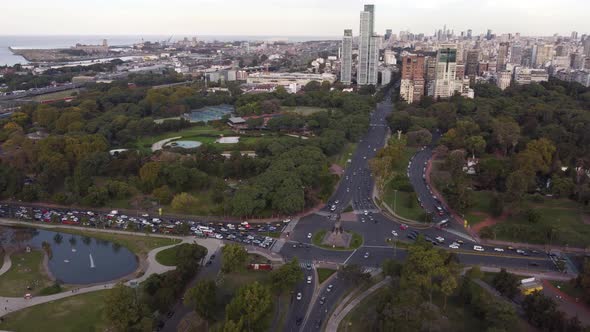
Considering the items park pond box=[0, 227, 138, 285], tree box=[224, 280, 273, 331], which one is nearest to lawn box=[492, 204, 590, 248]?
tree box=[224, 280, 273, 331]

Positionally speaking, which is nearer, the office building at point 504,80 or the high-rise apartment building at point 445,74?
the high-rise apartment building at point 445,74

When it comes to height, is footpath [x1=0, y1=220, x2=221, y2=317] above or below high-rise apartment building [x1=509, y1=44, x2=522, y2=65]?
below

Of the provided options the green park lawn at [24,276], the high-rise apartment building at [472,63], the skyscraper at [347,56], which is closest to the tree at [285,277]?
the green park lawn at [24,276]

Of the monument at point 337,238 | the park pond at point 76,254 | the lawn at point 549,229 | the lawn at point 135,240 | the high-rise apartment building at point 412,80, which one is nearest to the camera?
the park pond at point 76,254

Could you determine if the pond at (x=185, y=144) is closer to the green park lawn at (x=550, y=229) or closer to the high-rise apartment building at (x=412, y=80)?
the green park lawn at (x=550, y=229)

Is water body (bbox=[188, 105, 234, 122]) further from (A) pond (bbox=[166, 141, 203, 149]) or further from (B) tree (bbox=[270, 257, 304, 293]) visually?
(B) tree (bbox=[270, 257, 304, 293])

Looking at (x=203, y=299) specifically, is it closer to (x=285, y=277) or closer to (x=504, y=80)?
(x=285, y=277)

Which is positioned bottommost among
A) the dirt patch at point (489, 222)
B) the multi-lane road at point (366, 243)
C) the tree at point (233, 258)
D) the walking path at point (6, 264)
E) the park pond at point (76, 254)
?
the park pond at point (76, 254)

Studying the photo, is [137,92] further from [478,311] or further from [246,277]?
[478,311]
